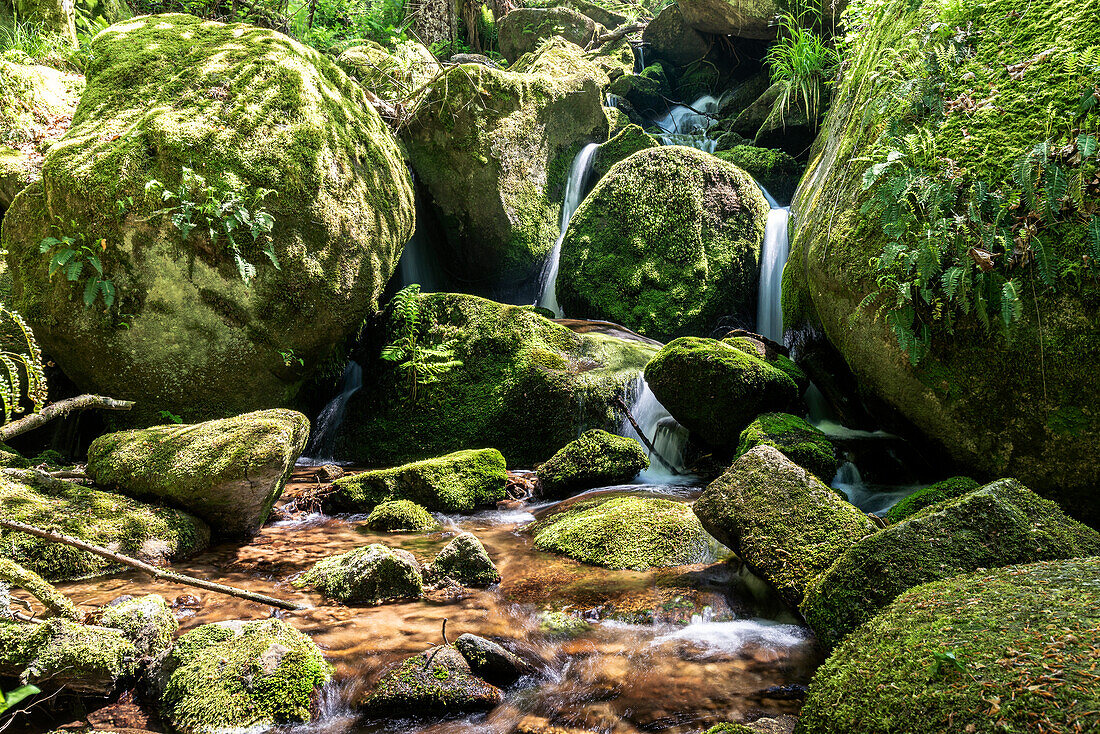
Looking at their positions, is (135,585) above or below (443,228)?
below

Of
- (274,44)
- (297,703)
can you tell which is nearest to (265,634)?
(297,703)

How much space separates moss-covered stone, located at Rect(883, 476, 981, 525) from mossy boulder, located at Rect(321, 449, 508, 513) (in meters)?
3.50

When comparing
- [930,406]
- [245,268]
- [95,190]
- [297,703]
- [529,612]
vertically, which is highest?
[95,190]

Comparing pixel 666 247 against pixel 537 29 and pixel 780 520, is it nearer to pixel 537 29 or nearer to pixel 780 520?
pixel 780 520

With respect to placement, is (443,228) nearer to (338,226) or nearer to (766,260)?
(338,226)

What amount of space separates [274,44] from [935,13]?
271 inches

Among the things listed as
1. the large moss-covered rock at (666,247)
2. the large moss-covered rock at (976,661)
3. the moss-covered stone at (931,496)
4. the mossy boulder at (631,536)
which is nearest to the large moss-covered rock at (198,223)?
the large moss-covered rock at (666,247)

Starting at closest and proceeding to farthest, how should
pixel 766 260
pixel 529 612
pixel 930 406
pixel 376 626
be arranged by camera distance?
1. pixel 376 626
2. pixel 529 612
3. pixel 930 406
4. pixel 766 260

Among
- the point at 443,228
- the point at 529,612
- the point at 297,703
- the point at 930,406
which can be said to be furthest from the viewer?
the point at 443,228

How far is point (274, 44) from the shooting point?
7.38 metres

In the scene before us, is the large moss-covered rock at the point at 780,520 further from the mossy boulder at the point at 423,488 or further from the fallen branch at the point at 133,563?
the mossy boulder at the point at 423,488

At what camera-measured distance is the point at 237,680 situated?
258cm

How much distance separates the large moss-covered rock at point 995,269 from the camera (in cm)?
405

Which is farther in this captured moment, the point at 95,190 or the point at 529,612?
the point at 95,190
